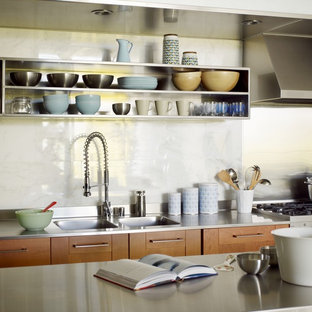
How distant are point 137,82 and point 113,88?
1.18 feet

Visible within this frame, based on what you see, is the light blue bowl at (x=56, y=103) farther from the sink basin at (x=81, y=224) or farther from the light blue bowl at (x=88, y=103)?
the sink basin at (x=81, y=224)

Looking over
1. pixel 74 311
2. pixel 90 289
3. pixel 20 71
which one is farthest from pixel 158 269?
pixel 20 71

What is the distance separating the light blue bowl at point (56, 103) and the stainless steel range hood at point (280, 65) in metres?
1.48

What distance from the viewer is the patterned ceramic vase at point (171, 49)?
13.0 feet

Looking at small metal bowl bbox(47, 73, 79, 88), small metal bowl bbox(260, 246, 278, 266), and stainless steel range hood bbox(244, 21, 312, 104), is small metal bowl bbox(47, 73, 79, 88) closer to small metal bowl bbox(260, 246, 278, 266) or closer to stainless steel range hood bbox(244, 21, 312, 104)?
stainless steel range hood bbox(244, 21, 312, 104)

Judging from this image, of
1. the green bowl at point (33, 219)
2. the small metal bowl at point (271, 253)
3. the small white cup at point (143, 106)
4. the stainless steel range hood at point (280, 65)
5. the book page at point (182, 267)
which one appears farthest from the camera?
the stainless steel range hood at point (280, 65)

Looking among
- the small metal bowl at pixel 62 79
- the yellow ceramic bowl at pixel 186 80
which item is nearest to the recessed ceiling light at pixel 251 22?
the yellow ceramic bowl at pixel 186 80

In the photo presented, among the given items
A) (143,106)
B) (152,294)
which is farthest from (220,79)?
(152,294)

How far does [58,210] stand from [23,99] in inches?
33.5

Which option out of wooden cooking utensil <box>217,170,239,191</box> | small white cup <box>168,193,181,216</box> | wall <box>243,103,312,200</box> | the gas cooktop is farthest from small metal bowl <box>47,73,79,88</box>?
the gas cooktop

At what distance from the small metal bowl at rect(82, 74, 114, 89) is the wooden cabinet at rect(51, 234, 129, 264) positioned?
1.06 metres

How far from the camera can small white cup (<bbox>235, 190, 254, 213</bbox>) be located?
4148 millimetres

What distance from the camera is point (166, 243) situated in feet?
11.8

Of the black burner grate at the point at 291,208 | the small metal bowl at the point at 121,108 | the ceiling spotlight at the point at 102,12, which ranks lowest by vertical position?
the black burner grate at the point at 291,208
